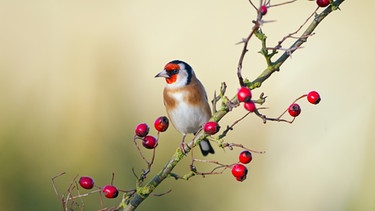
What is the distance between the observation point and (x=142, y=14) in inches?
136

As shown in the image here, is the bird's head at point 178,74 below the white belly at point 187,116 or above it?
Answer: above

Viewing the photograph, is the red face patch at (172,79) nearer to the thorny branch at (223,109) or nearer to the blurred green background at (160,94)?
the blurred green background at (160,94)

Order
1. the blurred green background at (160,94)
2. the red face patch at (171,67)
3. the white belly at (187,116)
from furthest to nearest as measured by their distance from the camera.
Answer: the blurred green background at (160,94)
the white belly at (187,116)
the red face patch at (171,67)

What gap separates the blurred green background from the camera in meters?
2.97

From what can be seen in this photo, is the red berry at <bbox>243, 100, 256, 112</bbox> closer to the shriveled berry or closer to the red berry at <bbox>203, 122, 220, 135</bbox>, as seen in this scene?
the red berry at <bbox>203, 122, 220, 135</bbox>

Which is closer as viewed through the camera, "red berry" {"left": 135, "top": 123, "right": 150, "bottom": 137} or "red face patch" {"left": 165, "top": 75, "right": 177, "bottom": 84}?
"red berry" {"left": 135, "top": 123, "right": 150, "bottom": 137}

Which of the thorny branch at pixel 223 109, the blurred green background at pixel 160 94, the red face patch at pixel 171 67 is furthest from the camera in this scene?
the blurred green background at pixel 160 94

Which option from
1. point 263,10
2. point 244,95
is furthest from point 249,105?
point 263,10

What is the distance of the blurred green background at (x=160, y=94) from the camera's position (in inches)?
117

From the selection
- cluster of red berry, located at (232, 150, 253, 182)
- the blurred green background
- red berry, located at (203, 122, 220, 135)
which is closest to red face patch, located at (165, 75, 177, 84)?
the blurred green background

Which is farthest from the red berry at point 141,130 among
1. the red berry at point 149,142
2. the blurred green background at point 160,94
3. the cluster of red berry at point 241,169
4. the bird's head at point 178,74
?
the blurred green background at point 160,94

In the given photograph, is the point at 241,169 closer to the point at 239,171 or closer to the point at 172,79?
the point at 239,171

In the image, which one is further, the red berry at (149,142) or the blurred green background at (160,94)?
the blurred green background at (160,94)

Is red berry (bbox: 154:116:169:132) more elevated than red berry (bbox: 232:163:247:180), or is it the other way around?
red berry (bbox: 154:116:169:132)
